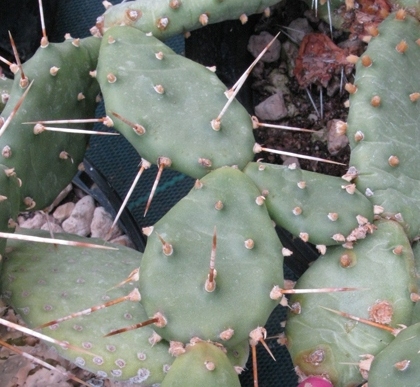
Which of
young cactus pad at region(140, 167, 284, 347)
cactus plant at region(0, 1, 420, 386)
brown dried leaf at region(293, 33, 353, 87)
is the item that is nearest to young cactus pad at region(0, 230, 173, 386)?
cactus plant at region(0, 1, 420, 386)

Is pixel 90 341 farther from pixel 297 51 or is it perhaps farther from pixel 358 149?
pixel 297 51

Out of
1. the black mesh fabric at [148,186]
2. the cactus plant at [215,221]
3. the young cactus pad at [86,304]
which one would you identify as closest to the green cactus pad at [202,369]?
the cactus plant at [215,221]

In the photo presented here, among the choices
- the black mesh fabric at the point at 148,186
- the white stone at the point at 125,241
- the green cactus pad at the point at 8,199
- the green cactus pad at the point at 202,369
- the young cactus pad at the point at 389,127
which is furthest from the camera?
the white stone at the point at 125,241

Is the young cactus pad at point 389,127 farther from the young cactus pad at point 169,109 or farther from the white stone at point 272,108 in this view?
the white stone at point 272,108

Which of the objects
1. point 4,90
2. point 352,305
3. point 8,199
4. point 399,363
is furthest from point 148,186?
point 399,363

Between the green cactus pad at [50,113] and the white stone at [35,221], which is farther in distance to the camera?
the white stone at [35,221]

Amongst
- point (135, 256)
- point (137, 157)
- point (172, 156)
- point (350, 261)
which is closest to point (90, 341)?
point (135, 256)
